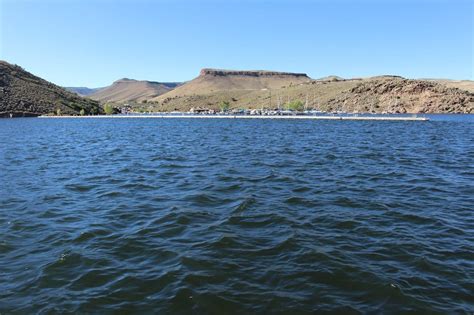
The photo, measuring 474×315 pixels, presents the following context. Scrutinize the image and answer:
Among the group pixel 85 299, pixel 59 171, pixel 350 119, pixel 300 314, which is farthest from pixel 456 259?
pixel 350 119

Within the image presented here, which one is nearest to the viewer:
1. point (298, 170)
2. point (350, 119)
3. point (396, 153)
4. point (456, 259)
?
point (456, 259)

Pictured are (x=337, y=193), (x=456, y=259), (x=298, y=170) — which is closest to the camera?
(x=456, y=259)

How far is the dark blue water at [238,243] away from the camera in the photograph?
9.58 metres

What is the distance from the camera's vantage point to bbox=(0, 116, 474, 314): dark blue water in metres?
9.58

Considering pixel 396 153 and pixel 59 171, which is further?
pixel 396 153

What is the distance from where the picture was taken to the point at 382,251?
1265 cm

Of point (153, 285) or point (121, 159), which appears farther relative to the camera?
point (121, 159)

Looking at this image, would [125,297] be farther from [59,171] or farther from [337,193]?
[59,171]

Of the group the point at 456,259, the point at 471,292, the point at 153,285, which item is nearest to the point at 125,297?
the point at 153,285

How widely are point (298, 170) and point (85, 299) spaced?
2195 cm

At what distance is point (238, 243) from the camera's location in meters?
13.5

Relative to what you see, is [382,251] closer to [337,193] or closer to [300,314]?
[300,314]

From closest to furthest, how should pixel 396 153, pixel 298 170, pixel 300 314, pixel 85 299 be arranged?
pixel 300 314 → pixel 85 299 → pixel 298 170 → pixel 396 153

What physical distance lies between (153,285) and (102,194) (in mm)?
12705
